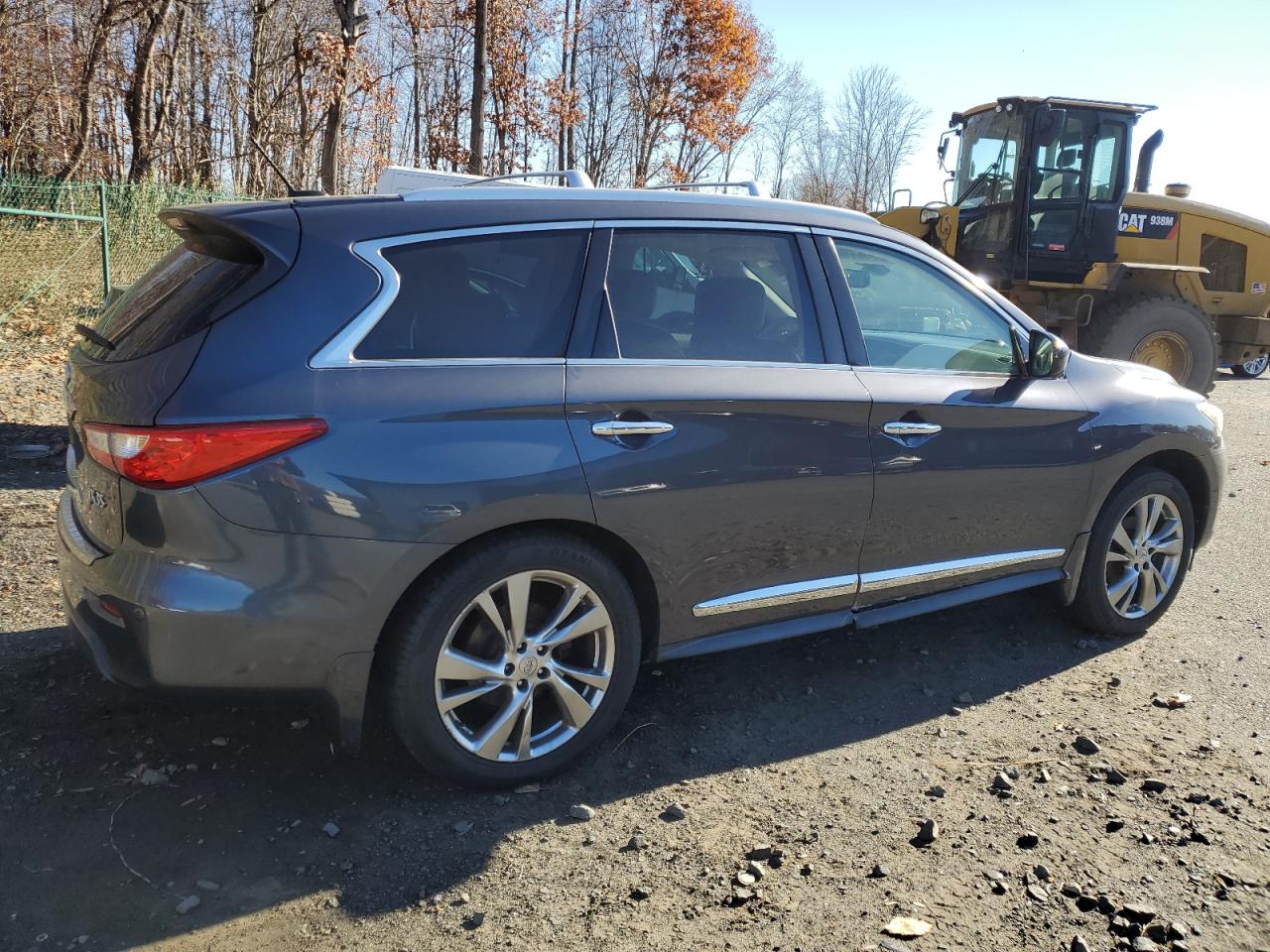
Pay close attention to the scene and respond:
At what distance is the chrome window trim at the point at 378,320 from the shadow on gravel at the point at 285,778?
102cm

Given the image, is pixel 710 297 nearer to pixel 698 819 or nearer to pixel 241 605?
pixel 698 819

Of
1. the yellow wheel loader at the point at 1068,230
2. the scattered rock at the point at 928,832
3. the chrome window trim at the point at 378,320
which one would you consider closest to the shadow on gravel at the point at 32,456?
the chrome window trim at the point at 378,320

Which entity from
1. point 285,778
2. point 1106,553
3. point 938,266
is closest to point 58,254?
point 285,778

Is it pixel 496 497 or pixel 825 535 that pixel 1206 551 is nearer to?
pixel 825 535

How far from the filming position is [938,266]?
160 inches

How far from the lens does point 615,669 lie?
3.24 metres

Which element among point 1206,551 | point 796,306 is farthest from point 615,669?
point 1206,551

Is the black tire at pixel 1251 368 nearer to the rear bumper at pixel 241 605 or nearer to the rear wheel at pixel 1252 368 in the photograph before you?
the rear wheel at pixel 1252 368

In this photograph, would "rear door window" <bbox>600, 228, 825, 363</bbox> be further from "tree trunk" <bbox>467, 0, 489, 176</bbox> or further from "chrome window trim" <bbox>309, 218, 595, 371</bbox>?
"tree trunk" <bbox>467, 0, 489, 176</bbox>

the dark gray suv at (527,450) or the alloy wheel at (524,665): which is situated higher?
the dark gray suv at (527,450)

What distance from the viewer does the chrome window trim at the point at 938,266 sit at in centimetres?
382

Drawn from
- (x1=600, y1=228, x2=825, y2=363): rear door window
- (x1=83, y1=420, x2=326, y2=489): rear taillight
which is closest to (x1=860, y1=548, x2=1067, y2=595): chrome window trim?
(x1=600, y1=228, x2=825, y2=363): rear door window

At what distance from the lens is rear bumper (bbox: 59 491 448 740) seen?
261 centimetres

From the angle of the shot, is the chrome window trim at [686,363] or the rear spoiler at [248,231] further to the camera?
the chrome window trim at [686,363]
